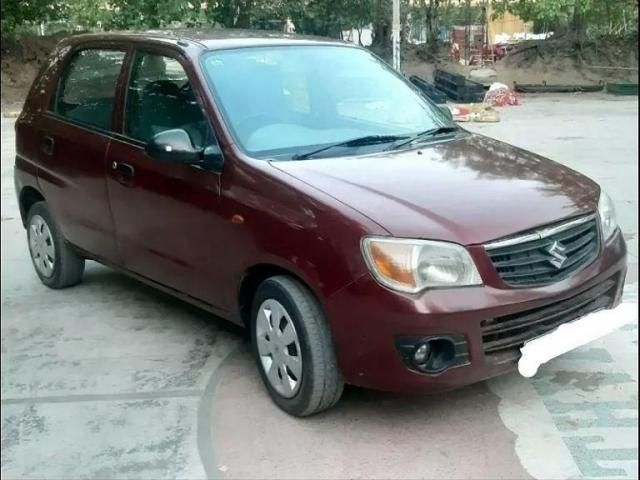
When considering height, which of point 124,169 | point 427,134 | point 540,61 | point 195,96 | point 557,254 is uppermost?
point 540,61

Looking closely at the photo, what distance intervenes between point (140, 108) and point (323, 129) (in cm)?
113

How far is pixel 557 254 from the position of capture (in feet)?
11.4

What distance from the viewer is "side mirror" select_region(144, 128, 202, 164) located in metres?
4.00

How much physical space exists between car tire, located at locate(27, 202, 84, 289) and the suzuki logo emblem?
324cm

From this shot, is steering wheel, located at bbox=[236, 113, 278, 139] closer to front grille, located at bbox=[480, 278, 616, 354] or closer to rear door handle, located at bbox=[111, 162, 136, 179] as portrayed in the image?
rear door handle, located at bbox=[111, 162, 136, 179]

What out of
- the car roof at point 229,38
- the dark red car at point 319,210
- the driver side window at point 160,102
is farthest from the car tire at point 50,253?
the car roof at point 229,38

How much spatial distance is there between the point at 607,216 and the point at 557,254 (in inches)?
21.4

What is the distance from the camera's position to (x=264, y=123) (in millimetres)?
4125

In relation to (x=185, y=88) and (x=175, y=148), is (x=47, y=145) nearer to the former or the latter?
(x=185, y=88)

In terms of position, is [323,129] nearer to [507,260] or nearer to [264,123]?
[264,123]

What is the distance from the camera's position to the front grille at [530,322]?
333cm

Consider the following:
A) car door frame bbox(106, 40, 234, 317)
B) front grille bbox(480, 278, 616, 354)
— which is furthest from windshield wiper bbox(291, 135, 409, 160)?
front grille bbox(480, 278, 616, 354)

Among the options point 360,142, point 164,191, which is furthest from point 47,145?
point 360,142

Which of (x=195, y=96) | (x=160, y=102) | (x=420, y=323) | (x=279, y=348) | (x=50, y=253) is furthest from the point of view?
(x=50, y=253)
